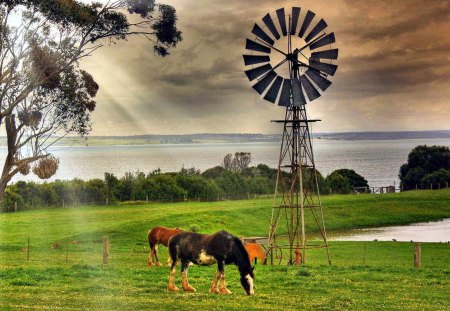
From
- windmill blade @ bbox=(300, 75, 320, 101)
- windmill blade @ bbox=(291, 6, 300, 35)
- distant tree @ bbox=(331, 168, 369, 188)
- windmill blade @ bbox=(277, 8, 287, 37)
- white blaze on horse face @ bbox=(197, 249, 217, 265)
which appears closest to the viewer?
white blaze on horse face @ bbox=(197, 249, 217, 265)

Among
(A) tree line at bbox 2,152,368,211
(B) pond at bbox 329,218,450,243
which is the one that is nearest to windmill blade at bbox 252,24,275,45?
(B) pond at bbox 329,218,450,243

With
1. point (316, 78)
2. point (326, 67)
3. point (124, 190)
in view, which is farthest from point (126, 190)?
point (326, 67)

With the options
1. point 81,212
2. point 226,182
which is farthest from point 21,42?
point 226,182

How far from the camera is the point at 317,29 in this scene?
3662 centimetres

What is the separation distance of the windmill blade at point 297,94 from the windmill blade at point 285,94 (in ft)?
0.78

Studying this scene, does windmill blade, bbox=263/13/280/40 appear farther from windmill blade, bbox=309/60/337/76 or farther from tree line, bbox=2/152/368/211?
tree line, bbox=2/152/368/211

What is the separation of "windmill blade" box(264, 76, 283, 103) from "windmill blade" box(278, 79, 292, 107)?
238 millimetres

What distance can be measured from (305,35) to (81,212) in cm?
3911

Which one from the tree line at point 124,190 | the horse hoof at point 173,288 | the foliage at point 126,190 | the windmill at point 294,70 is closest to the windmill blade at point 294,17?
the windmill at point 294,70

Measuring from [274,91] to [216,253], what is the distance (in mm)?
17273

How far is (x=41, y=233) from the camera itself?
52.9 m

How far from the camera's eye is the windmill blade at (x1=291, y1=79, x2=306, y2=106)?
36312 mm

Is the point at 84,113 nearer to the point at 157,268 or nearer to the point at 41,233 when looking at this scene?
the point at 157,268

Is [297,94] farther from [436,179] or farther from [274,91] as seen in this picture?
[436,179]
